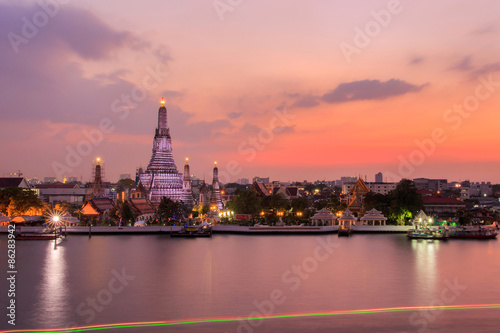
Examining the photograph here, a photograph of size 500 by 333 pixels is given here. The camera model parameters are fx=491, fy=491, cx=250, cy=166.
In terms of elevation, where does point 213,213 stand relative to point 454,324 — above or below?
above

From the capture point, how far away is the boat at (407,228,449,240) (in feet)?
140

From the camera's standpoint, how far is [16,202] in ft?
167

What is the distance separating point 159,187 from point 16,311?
4888 centimetres

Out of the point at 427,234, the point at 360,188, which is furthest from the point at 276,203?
the point at 427,234

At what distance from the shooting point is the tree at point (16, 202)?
167ft

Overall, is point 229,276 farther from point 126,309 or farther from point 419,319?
point 419,319

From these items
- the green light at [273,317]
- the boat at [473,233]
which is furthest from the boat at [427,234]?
the green light at [273,317]

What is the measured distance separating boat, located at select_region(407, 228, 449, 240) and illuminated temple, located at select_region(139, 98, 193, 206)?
33.1 meters

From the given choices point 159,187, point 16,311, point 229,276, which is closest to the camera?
point 16,311

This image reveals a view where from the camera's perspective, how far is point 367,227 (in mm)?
48000

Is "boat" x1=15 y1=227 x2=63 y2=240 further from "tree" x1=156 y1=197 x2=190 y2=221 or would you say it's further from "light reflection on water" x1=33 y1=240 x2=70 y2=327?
"light reflection on water" x1=33 y1=240 x2=70 y2=327

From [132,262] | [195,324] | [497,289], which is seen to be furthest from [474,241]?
[195,324]

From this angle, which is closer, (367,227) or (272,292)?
(272,292)

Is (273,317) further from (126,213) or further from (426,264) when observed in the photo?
(126,213)
